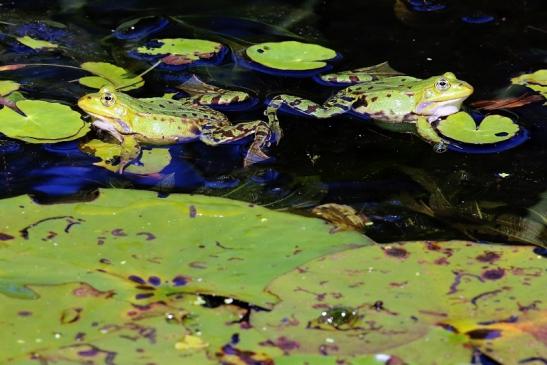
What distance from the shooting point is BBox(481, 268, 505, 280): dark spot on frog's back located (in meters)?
3.00

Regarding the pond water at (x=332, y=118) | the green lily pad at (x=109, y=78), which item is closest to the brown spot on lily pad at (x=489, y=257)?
the pond water at (x=332, y=118)

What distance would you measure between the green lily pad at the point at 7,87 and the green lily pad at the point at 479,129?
2.32 meters

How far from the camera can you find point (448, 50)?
5.61 meters

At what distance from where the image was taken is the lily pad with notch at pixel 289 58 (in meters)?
5.25

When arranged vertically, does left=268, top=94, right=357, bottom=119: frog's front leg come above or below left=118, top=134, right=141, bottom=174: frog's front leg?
above

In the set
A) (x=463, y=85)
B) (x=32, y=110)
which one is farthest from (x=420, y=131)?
(x=32, y=110)

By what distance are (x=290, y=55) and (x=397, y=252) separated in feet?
7.93

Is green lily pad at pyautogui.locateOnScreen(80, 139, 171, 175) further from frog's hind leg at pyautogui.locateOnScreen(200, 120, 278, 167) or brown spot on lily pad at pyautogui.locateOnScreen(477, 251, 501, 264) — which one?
brown spot on lily pad at pyautogui.locateOnScreen(477, 251, 501, 264)

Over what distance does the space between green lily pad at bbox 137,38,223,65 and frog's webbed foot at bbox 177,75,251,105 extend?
28cm

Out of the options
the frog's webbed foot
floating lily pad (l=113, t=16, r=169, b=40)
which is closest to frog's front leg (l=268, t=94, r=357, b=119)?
the frog's webbed foot

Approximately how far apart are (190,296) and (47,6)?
12.3 ft

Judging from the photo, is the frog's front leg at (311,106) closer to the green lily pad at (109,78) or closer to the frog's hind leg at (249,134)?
the frog's hind leg at (249,134)

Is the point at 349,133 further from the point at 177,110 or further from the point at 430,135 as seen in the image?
the point at 177,110

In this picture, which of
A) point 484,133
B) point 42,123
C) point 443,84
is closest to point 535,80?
point 443,84
